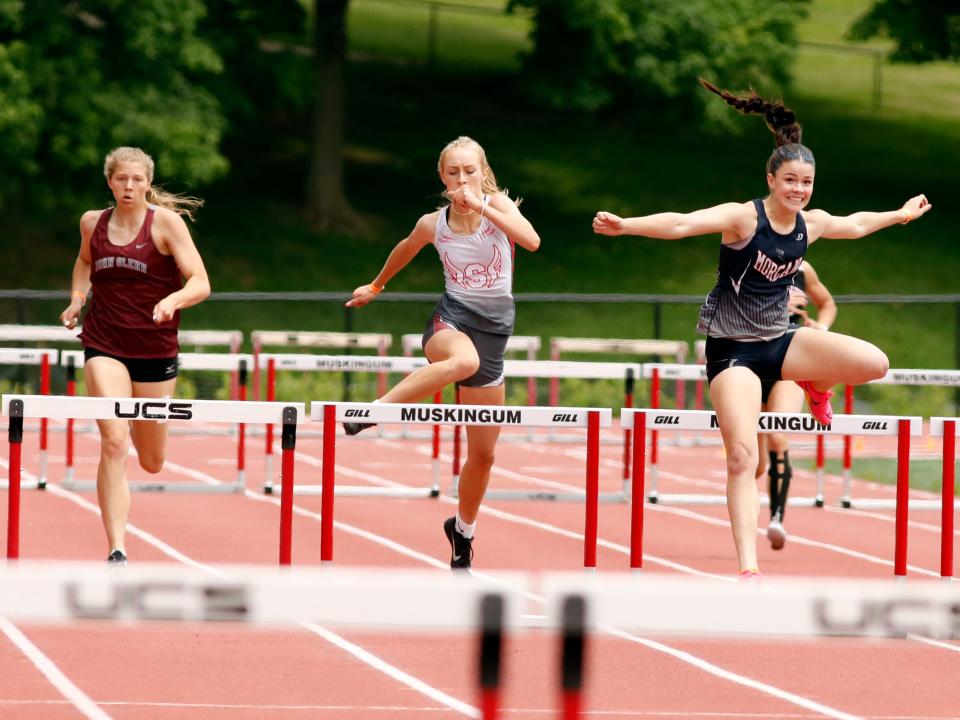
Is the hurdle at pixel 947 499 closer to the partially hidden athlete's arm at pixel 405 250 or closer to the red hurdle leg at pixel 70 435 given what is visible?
the partially hidden athlete's arm at pixel 405 250

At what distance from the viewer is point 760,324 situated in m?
7.66

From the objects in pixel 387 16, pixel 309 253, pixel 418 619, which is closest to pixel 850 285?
pixel 309 253

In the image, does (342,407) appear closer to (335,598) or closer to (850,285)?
(335,598)

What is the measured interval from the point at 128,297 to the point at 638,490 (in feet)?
8.21

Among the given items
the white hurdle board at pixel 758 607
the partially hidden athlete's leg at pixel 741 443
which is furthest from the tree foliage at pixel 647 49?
the white hurdle board at pixel 758 607

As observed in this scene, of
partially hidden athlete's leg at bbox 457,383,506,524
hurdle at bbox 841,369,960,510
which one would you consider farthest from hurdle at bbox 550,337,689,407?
partially hidden athlete's leg at bbox 457,383,506,524

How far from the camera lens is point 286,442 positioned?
26.0ft

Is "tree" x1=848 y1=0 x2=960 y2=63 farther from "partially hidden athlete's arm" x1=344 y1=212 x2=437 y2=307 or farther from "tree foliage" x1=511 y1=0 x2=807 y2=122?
"partially hidden athlete's arm" x1=344 y1=212 x2=437 y2=307

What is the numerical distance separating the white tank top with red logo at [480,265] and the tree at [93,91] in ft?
54.7

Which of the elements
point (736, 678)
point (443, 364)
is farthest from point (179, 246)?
point (736, 678)

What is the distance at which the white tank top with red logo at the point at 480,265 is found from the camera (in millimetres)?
8352

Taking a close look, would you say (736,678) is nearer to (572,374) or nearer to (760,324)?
(760,324)

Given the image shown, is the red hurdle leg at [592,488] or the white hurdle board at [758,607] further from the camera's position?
the red hurdle leg at [592,488]

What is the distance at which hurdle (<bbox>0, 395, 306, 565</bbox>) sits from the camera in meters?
7.97
